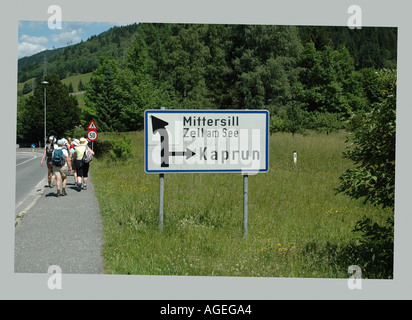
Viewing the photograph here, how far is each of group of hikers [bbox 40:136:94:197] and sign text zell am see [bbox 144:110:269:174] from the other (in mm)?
5262

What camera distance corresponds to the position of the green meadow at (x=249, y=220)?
17.3ft

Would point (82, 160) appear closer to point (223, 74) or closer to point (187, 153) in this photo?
point (187, 153)

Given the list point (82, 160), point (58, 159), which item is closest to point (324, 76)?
point (82, 160)

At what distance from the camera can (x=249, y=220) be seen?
23.1ft

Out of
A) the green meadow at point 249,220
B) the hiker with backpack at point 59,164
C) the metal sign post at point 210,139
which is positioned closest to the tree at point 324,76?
the green meadow at point 249,220

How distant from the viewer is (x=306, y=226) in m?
7.00

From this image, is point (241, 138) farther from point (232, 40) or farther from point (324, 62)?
point (324, 62)

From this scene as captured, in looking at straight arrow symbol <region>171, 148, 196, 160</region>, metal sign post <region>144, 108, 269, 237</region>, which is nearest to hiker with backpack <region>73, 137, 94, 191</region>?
metal sign post <region>144, 108, 269, 237</region>

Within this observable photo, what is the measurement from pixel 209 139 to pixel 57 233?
2.95m

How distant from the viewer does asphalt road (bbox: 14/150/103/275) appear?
17.3 ft

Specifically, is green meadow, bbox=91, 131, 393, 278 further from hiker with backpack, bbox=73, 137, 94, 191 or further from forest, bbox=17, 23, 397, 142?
forest, bbox=17, 23, 397, 142

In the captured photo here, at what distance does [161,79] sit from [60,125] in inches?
714

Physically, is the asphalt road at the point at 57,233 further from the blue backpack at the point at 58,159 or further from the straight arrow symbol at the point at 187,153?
the straight arrow symbol at the point at 187,153

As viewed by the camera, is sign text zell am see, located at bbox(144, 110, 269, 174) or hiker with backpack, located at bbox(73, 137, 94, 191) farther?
hiker with backpack, located at bbox(73, 137, 94, 191)
